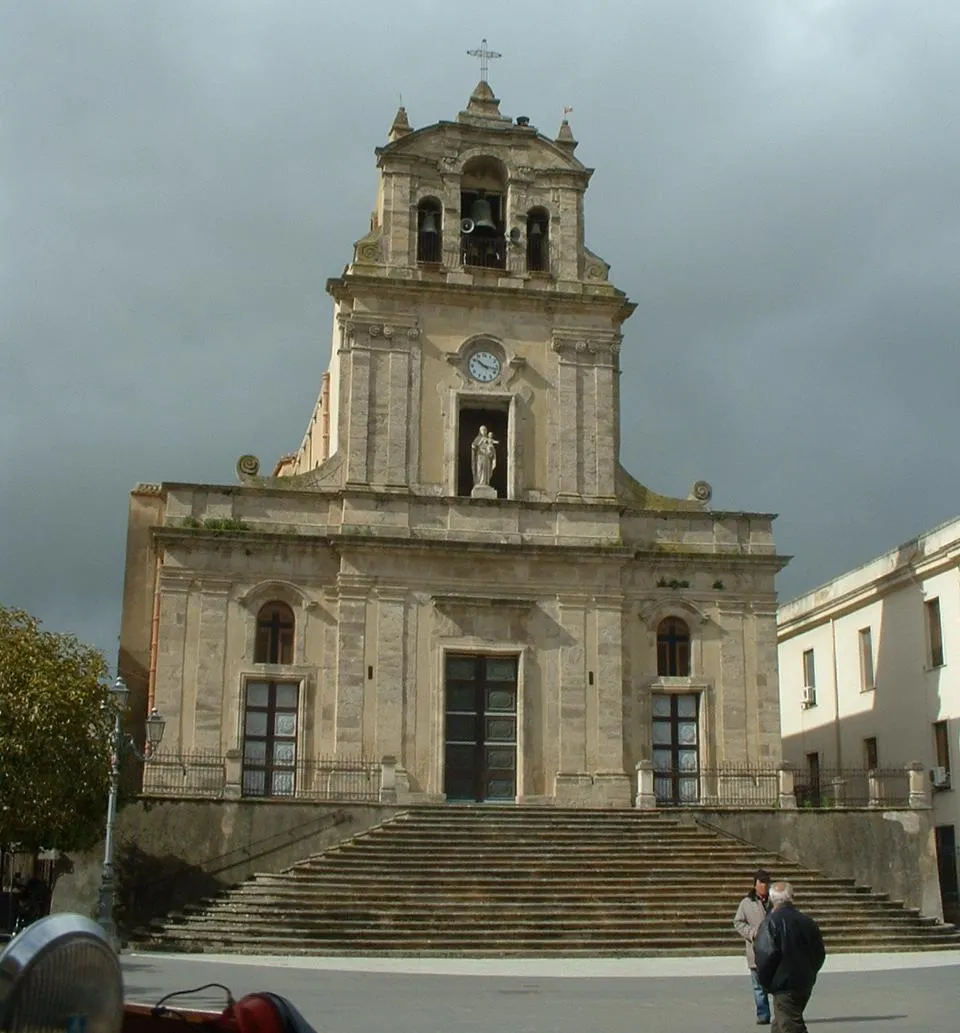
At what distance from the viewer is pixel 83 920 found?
3172mm

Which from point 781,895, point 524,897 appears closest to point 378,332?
point 524,897

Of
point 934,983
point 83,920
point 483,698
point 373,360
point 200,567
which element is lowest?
point 934,983

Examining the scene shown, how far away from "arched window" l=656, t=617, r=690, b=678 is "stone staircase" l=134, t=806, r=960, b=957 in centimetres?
430

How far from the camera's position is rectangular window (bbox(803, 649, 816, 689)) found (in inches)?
1564

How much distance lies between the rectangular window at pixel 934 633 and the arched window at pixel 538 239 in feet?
40.5

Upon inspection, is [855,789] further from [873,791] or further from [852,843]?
[852,843]

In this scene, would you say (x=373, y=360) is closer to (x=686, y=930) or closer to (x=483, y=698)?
(x=483, y=698)

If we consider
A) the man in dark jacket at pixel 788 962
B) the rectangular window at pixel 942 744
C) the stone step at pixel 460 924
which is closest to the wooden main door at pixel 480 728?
the stone step at pixel 460 924

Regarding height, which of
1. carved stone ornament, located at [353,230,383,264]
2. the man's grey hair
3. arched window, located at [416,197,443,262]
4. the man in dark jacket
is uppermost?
arched window, located at [416,197,443,262]

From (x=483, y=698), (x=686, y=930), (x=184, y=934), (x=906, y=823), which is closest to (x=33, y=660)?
(x=184, y=934)

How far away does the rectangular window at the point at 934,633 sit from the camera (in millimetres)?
32441

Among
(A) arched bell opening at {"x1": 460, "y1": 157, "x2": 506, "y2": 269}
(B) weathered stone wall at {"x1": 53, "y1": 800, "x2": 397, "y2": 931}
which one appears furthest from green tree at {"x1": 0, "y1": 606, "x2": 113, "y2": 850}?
(A) arched bell opening at {"x1": 460, "y1": 157, "x2": 506, "y2": 269}

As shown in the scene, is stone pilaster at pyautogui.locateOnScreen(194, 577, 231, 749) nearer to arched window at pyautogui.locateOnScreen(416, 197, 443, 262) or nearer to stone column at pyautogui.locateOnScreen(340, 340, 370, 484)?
stone column at pyautogui.locateOnScreen(340, 340, 370, 484)

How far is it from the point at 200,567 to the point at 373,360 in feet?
20.4
